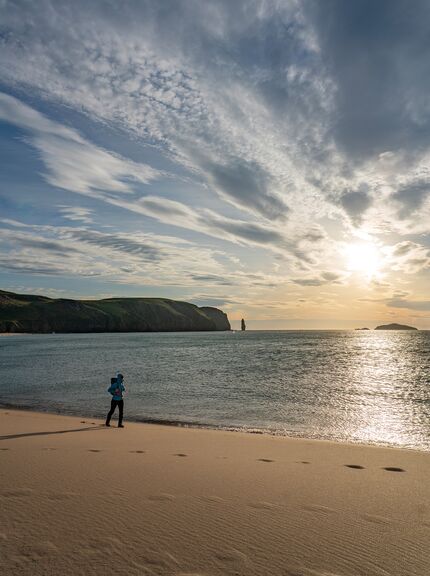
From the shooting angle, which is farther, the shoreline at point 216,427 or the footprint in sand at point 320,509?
the shoreline at point 216,427

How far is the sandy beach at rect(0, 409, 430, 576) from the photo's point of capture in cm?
488

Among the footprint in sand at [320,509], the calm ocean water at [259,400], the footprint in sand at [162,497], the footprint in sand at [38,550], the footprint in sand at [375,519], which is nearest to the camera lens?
the footprint in sand at [38,550]

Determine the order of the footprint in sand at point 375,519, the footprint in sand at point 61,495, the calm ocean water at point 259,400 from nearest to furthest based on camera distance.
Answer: the footprint in sand at point 375,519 → the footprint in sand at point 61,495 → the calm ocean water at point 259,400

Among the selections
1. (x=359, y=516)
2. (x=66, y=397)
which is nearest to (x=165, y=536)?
(x=359, y=516)

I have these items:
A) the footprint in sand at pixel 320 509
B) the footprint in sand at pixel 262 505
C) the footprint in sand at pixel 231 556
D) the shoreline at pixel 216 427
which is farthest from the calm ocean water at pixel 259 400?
the footprint in sand at pixel 231 556

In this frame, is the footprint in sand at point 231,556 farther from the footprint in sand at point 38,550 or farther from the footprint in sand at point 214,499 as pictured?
the footprint in sand at point 38,550

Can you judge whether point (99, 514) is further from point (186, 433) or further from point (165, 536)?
point (186, 433)

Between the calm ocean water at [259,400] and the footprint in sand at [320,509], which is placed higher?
the footprint in sand at [320,509]

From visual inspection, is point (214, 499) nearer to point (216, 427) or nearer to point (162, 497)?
point (162, 497)

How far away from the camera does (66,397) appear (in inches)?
1172

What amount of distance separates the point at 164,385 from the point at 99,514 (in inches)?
1233

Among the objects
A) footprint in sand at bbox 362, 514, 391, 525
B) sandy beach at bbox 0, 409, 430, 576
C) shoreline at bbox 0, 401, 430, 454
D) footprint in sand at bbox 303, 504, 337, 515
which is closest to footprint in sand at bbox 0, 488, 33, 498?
sandy beach at bbox 0, 409, 430, 576

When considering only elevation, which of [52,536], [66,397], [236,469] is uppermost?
[52,536]

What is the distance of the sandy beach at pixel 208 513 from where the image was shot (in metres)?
4.88
